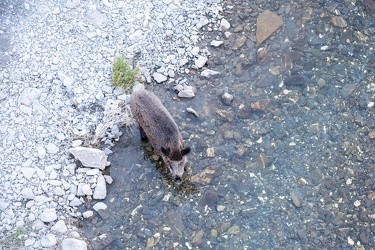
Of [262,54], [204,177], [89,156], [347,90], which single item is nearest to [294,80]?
[262,54]

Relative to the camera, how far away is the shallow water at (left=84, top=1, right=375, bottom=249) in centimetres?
962

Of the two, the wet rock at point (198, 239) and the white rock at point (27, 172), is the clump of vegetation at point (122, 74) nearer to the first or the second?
the white rock at point (27, 172)

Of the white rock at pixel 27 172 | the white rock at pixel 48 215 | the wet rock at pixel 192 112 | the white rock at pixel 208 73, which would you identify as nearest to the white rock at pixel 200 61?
the white rock at pixel 208 73

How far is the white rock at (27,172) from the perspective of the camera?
386 inches

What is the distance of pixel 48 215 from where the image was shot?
945 cm

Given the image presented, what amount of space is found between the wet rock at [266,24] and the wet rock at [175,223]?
3.74m

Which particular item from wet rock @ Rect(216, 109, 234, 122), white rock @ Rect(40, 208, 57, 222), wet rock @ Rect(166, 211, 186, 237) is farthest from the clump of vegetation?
white rock @ Rect(40, 208, 57, 222)

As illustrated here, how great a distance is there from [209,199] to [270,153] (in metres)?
1.33

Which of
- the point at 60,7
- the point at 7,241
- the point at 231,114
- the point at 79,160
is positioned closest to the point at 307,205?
the point at 231,114

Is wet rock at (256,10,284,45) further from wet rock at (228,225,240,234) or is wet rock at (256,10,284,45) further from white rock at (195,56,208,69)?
wet rock at (228,225,240,234)

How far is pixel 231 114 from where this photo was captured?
10773mm

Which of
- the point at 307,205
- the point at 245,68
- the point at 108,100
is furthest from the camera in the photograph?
the point at 245,68

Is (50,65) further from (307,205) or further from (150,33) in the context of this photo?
(307,205)

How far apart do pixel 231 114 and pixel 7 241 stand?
4.21m
